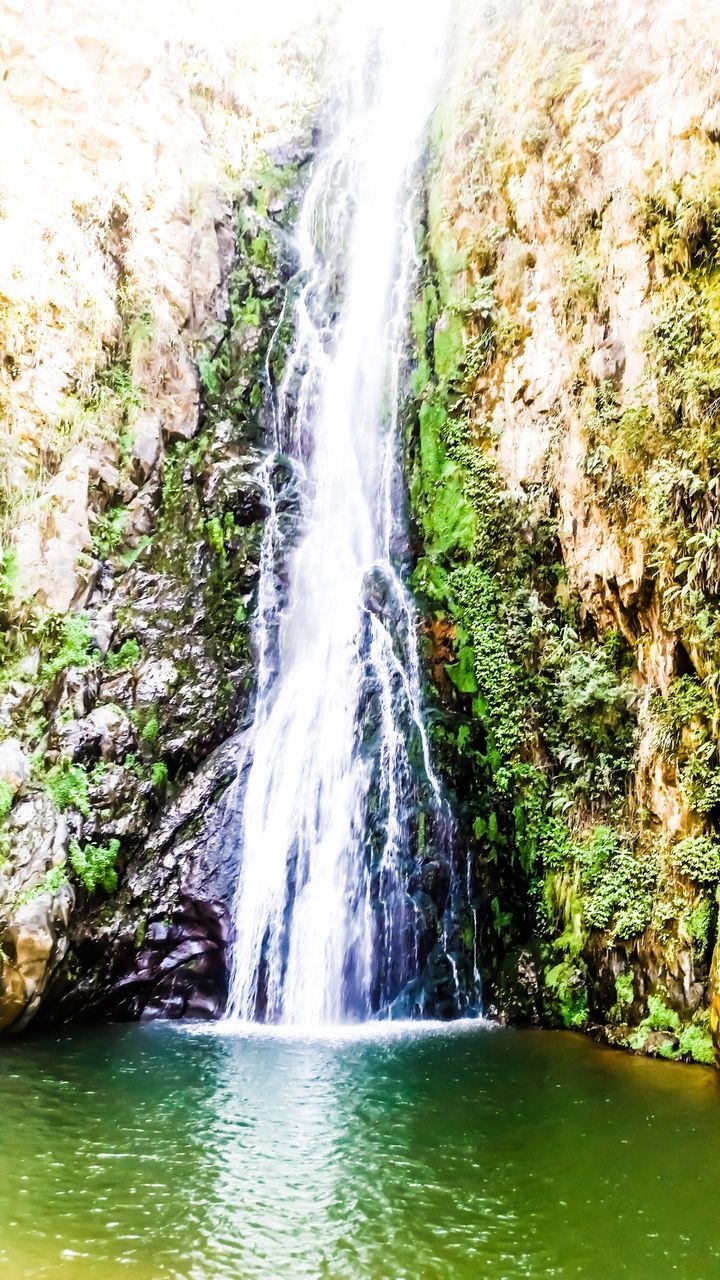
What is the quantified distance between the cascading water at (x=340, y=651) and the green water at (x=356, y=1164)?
6.31 feet

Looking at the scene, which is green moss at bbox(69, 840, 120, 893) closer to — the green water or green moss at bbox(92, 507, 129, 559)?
the green water

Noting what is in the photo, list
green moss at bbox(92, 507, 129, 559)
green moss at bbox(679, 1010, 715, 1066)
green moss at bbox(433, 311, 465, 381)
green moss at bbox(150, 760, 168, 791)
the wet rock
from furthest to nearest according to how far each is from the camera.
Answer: green moss at bbox(433, 311, 465, 381), green moss at bbox(92, 507, 129, 559), green moss at bbox(150, 760, 168, 791), the wet rock, green moss at bbox(679, 1010, 715, 1066)

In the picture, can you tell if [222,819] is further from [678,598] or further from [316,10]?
[316,10]

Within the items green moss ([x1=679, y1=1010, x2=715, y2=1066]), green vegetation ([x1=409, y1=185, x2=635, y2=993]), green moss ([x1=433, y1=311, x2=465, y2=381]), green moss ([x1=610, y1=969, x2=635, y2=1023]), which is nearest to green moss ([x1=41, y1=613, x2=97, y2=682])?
green vegetation ([x1=409, y1=185, x2=635, y2=993])

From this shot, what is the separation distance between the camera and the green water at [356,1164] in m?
4.56

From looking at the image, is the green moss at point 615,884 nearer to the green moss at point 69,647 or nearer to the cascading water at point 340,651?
the cascading water at point 340,651

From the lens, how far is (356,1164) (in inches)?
229

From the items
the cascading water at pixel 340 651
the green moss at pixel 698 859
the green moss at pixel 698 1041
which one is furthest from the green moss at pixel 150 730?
the green moss at pixel 698 1041

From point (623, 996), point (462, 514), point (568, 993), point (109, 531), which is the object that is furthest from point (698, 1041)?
point (109, 531)

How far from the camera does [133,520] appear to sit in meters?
13.3

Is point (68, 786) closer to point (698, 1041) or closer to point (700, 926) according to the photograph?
point (700, 926)

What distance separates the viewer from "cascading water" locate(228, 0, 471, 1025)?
1052 centimetres

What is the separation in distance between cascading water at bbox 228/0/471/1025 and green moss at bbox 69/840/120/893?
160cm

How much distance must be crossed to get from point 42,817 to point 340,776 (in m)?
3.81
